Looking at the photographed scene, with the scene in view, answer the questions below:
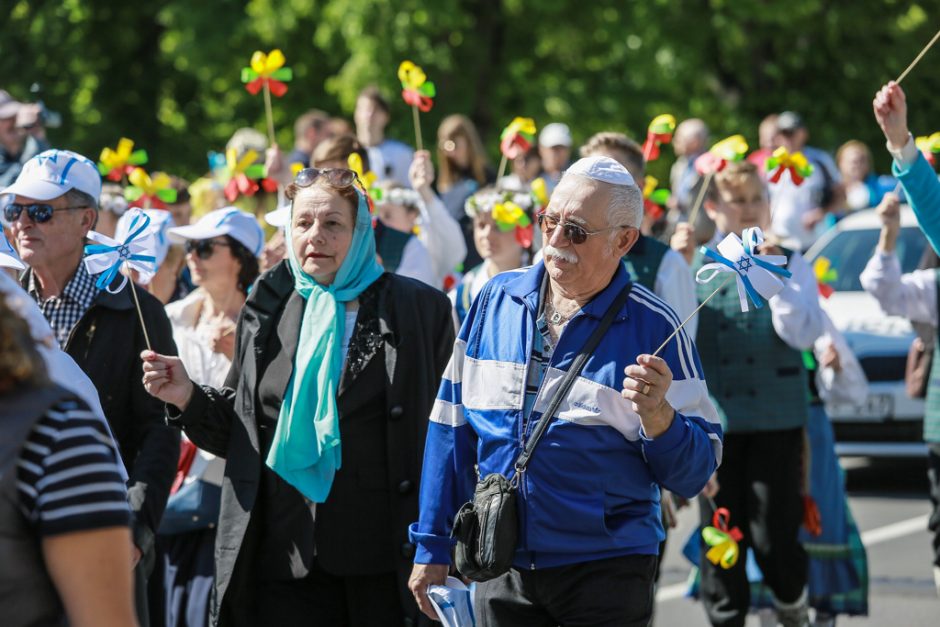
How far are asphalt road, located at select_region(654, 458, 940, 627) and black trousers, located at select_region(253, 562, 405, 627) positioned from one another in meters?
3.13

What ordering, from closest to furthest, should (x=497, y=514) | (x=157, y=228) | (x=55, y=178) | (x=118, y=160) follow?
(x=497, y=514)
(x=55, y=178)
(x=157, y=228)
(x=118, y=160)

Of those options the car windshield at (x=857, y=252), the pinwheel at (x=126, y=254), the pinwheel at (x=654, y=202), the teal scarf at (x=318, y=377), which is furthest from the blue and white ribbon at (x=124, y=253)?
the car windshield at (x=857, y=252)

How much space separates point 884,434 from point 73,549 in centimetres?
929

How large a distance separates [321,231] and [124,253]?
67 centimetres

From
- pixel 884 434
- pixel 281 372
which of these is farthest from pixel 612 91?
pixel 281 372

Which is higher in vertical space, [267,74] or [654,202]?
[267,74]

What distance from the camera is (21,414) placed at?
9.04 feet

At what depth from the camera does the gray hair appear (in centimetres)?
537

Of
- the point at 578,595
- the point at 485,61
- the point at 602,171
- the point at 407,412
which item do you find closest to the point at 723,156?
the point at 407,412

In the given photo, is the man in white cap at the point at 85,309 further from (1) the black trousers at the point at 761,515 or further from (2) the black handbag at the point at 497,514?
(1) the black trousers at the point at 761,515

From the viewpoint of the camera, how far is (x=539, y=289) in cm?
452

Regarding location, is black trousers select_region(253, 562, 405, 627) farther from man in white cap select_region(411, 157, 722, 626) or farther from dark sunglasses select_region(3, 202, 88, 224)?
dark sunglasses select_region(3, 202, 88, 224)

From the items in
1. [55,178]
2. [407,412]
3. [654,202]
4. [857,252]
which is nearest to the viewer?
[407,412]

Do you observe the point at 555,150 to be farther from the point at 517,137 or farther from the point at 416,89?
the point at 416,89
